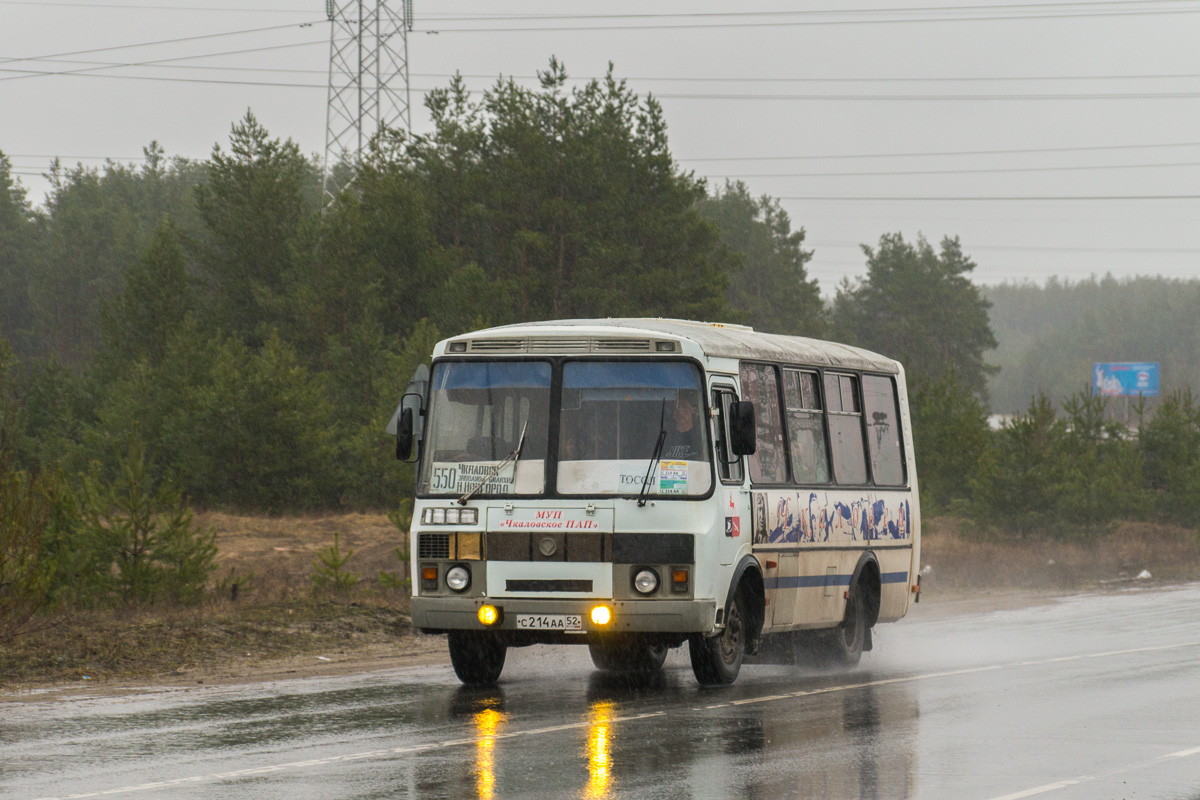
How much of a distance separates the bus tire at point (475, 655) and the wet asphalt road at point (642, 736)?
0.20 metres

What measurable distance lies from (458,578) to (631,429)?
72.3 inches

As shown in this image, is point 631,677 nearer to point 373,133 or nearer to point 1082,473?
point 1082,473

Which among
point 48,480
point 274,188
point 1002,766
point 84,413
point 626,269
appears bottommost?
point 1002,766

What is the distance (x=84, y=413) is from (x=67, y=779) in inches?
1653

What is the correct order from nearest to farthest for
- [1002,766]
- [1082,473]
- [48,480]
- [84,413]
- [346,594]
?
[1002,766] → [48,480] → [346,594] → [1082,473] → [84,413]

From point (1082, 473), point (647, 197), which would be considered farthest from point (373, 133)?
point (1082, 473)

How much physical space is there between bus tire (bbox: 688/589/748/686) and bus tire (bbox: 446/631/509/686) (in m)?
1.72

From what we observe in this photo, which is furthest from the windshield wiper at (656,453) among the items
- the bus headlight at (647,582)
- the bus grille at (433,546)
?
the bus grille at (433,546)

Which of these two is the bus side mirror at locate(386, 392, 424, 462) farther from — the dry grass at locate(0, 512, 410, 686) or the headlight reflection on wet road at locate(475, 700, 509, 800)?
the dry grass at locate(0, 512, 410, 686)

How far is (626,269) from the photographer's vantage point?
2131 inches

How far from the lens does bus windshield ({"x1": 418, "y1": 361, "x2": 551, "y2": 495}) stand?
12.5 metres

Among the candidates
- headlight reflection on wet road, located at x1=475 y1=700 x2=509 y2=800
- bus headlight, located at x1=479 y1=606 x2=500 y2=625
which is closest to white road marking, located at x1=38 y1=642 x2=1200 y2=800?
headlight reflection on wet road, located at x1=475 y1=700 x2=509 y2=800

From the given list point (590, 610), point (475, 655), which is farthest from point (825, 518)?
point (475, 655)

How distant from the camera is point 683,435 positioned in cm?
1245
